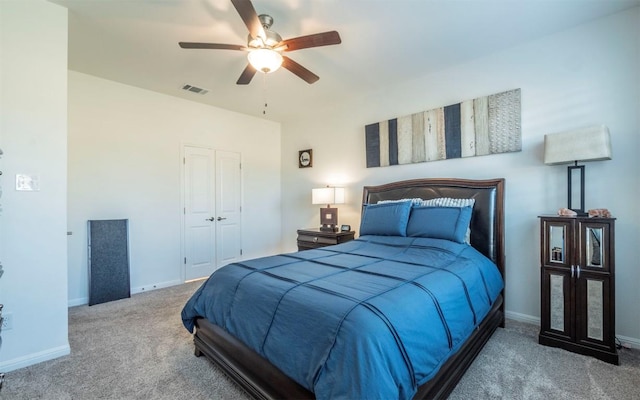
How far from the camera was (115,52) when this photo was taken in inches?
117

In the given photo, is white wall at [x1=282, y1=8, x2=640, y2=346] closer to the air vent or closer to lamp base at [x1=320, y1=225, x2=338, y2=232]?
lamp base at [x1=320, y1=225, x2=338, y2=232]

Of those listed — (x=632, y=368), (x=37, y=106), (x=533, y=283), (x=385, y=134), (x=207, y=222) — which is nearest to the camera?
(x=632, y=368)

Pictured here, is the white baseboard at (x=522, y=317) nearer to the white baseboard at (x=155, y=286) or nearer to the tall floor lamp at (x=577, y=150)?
the tall floor lamp at (x=577, y=150)

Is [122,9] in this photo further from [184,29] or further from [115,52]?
[115,52]

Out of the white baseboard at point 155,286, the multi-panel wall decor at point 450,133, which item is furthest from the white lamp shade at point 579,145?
the white baseboard at point 155,286

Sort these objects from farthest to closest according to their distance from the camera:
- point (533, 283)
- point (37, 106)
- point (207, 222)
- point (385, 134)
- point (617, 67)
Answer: point (207, 222)
point (385, 134)
point (533, 283)
point (617, 67)
point (37, 106)

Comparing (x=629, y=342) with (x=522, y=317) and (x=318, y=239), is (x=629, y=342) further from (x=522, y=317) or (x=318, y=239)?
(x=318, y=239)

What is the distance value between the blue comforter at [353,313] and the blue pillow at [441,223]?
26cm

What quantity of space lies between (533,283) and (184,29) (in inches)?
160

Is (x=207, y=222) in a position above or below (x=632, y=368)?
above

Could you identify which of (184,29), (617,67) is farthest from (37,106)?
(617,67)

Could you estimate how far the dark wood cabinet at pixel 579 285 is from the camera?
2.17m

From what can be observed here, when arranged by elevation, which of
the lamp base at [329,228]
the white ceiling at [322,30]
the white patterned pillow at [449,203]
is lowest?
the lamp base at [329,228]

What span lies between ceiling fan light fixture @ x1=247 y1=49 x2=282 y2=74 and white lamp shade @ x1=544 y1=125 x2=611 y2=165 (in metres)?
2.40
